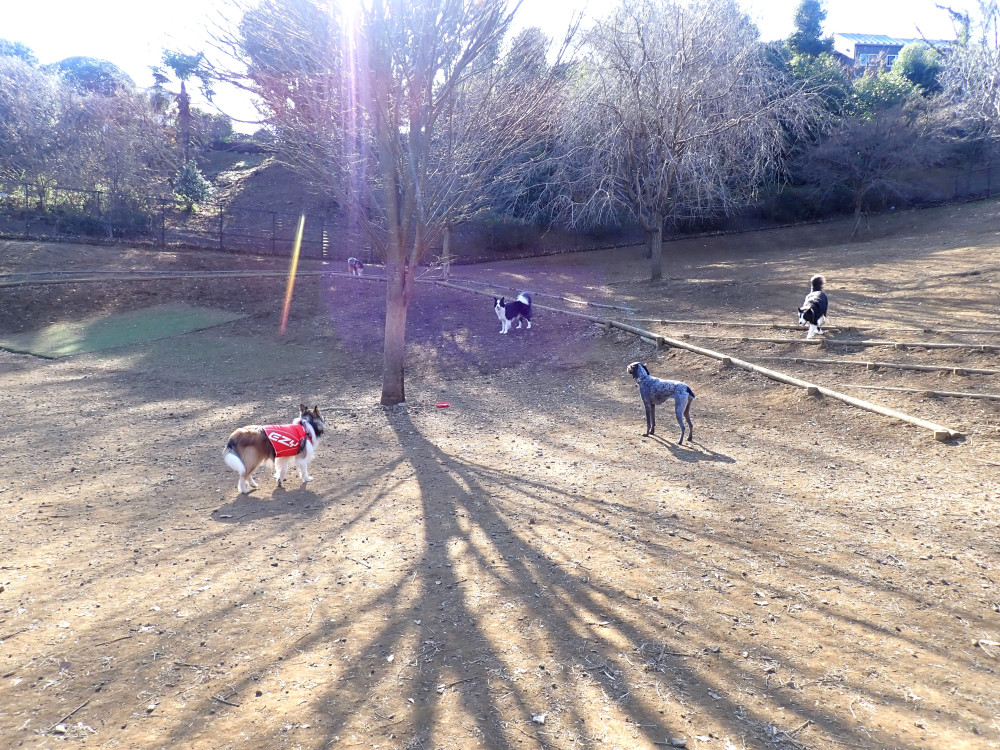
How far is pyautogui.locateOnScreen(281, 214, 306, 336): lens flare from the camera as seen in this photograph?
20.5m

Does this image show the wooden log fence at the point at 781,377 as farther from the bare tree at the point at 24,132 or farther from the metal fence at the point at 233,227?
the bare tree at the point at 24,132

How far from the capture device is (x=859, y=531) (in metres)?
6.33

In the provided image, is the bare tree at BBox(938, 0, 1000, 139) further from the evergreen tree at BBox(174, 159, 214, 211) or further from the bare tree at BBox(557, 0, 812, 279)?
the evergreen tree at BBox(174, 159, 214, 211)

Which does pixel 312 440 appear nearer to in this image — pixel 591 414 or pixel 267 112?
pixel 591 414

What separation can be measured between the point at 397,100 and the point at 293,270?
1726 cm

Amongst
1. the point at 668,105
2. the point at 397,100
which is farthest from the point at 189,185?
the point at 397,100

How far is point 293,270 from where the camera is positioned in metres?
27.2

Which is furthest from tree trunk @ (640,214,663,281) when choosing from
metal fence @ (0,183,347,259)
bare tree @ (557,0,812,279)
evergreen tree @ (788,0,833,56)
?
evergreen tree @ (788,0,833,56)

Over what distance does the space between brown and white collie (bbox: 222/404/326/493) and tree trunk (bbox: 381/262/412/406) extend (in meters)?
4.21

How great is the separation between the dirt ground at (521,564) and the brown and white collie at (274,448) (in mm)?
254

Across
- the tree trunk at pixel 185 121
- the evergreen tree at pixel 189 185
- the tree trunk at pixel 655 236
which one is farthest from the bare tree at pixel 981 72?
the tree trunk at pixel 185 121

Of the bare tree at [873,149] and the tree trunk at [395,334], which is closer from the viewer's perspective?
the tree trunk at [395,334]

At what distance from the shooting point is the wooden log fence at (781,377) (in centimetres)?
893

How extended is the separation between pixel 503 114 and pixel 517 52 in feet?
7.00
